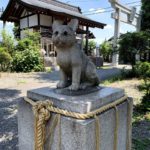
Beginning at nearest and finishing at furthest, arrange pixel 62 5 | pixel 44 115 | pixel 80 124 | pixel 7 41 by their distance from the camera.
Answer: pixel 80 124 → pixel 44 115 → pixel 7 41 → pixel 62 5

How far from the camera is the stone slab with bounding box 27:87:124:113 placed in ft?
6.06

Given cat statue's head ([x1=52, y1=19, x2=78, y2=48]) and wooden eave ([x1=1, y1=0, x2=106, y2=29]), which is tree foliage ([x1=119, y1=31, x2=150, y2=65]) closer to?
wooden eave ([x1=1, y1=0, x2=106, y2=29])

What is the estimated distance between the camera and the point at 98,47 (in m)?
24.5

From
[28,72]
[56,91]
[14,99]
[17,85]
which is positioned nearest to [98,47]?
[28,72]

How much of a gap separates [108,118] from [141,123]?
7.93ft

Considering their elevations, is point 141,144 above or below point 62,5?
below

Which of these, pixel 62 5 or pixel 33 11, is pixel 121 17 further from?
pixel 62 5

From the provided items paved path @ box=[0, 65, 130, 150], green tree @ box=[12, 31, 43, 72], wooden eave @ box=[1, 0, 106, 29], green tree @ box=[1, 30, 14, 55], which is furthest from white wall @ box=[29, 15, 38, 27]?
paved path @ box=[0, 65, 130, 150]

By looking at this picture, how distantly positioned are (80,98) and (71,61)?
341 mm

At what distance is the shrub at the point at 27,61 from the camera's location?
38.2ft

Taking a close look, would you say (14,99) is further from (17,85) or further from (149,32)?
(149,32)

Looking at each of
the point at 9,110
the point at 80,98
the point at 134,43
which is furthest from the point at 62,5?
the point at 80,98

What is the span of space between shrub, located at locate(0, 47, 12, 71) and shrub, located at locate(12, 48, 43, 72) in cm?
31

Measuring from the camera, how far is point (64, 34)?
200 centimetres
